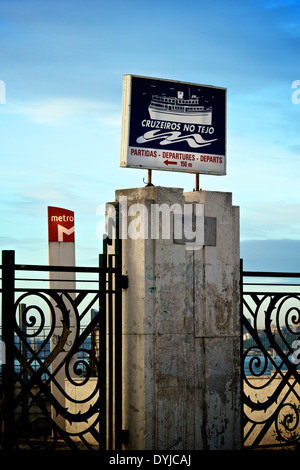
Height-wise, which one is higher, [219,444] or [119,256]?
[119,256]

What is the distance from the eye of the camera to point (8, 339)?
685 centimetres

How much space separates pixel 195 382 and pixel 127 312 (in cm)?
114

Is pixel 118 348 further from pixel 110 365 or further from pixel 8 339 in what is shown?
pixel 8 339

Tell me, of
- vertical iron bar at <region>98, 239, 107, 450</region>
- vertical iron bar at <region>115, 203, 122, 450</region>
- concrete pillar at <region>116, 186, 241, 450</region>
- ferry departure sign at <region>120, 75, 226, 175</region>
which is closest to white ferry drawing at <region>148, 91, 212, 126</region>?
ferry departure sign at <region>120, 75, 226, 175</region>

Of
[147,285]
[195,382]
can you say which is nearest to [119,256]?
[147,285]

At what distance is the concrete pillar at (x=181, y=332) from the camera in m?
7.20

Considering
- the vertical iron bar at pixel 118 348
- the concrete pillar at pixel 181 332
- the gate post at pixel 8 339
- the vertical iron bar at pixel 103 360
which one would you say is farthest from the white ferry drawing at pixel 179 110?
the gate post at pixel 8 339

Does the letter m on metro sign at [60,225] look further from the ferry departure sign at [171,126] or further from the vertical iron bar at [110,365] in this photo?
the vertical iron bar at [110,365]

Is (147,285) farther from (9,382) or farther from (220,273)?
(9,382)

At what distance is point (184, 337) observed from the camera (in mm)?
7391
